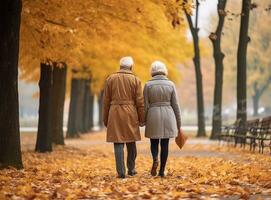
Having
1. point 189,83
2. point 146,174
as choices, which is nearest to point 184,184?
point 146,174

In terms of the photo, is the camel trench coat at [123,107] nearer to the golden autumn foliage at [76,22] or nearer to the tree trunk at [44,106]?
the golden autumn foliage at [76,22]

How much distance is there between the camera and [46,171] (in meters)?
13.6

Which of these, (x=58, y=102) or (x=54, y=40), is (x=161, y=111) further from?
(x=58, y=102)

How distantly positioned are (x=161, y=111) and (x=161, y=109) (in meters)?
0.04

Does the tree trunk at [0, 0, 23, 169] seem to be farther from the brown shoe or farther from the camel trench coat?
the brown shoe

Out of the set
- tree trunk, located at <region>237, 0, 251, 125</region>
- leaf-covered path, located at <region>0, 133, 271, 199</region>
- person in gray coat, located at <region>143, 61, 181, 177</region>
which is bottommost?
leaf-covered path, located at <region>0, 133, 271, 199</region>

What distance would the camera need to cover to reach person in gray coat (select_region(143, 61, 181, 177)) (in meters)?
11.6

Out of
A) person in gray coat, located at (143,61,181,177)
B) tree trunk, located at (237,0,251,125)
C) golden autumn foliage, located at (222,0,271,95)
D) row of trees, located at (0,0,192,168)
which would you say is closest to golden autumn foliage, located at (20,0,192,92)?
row of trees, located at (0,0,192,168)

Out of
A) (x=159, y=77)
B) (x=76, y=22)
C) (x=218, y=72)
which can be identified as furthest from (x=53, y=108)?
(x=159, y=77)

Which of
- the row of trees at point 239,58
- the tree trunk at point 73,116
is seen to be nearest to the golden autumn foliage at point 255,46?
the row of trees at point 239,58

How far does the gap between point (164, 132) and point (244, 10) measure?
13032 millimetres

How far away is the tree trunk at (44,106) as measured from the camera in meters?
20.8

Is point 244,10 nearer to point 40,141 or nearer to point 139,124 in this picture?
point 40,141

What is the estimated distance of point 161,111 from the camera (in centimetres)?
1170
